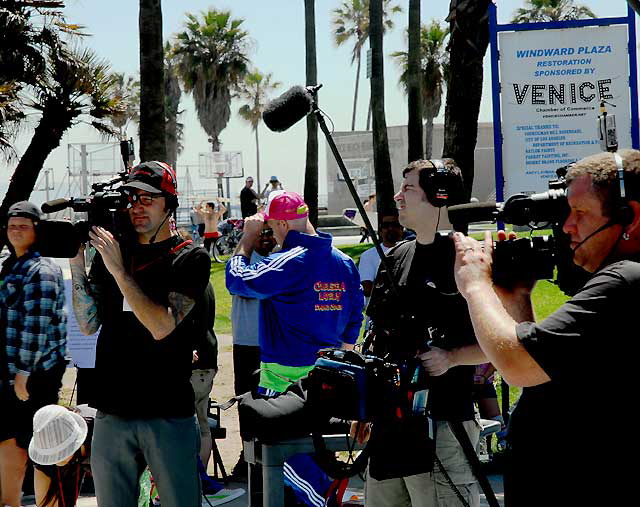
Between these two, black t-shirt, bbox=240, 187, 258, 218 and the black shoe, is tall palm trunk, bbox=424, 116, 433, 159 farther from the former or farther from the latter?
the black shoe

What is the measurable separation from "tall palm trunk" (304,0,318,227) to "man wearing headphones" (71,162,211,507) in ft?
55.2

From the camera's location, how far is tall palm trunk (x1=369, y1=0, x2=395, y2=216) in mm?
19297

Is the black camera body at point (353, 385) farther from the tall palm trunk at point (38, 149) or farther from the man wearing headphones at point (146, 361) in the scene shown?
A: the tall palm trunk at point (38, 149)

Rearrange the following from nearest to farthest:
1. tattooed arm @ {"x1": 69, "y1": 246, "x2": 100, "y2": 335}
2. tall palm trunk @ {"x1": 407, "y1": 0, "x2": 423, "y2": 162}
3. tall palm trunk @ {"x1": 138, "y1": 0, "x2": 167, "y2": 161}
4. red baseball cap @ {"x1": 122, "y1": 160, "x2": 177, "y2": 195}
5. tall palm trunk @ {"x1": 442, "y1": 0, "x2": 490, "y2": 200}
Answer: red baseball cap @ {"x1": 122, "y1": 160, "x2": 177, "y2": 195} < tattooed arm @ {"x1": 69, "y1": 246, "x2": 100, "y2": 335} < tall palm trunk @ {"x1": 442, "y1": 0, "x2": 490, "y2": 200} < tall palm trunk @ {"x1": 138, "y1": 0, "x2": 167, "y2": 161} < tall palm trunk @ {"x1": 407, "y1": 0, "x2": 423, "y2": 162}

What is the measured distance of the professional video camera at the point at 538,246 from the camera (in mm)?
2662

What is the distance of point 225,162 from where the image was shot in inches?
1677

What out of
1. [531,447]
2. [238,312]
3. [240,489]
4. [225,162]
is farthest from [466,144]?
[225,162]

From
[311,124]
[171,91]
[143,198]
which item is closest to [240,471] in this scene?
[143,198]

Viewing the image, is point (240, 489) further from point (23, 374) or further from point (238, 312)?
point (23, 374)

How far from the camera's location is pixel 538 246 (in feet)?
9.02

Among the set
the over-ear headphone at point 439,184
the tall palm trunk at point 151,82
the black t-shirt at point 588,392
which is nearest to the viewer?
the black t-shirt at point 588,392

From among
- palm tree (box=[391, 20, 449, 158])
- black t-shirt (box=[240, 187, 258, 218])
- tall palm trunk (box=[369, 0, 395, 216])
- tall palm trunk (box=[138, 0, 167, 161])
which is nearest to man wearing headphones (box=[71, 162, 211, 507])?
tall palm trunk (box=[138, 0, 167, 161])

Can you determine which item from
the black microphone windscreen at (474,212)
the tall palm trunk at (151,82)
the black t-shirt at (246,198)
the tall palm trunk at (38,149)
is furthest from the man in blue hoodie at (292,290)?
the black t-shirt at (246,198)

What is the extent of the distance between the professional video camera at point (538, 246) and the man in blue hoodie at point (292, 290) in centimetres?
245
